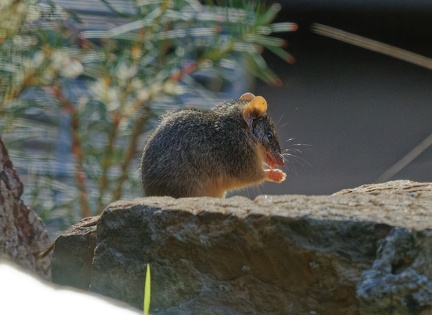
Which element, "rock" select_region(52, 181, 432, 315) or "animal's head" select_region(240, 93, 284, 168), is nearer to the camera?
"rock" select_region(52, 181, 432, 315)

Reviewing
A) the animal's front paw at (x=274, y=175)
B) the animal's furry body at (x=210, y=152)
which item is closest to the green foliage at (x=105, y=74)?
the animal's furry body at (x=210, y=152)

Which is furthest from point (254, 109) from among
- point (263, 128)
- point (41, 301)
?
point (41, 301)

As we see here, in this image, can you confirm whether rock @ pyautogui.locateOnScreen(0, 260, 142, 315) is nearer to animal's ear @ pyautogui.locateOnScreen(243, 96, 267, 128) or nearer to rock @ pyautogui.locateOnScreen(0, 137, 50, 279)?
rock @ pyautogui.locateOnScreen(0, 137, 50, 279)

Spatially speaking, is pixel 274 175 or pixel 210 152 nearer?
pixel 210 152

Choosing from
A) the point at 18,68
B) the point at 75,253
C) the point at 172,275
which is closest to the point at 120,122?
the point at 18,68

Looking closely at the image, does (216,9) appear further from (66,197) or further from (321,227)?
(321,227)

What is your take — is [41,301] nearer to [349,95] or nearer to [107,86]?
[107,86]

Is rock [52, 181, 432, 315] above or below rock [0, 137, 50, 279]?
above

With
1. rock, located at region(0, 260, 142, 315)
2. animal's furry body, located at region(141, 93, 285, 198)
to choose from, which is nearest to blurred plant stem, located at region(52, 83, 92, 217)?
animal's furry body, located at region(141, 93, 285, 198)
